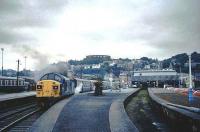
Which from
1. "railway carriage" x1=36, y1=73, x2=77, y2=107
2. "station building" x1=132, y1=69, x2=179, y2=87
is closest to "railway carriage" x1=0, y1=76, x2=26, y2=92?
"railway carriage" x1=36, y1=73, x2=77, y2=107

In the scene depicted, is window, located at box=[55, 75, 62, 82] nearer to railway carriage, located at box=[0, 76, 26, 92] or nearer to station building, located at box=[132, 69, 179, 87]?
railway carriage, located at box=[0, 76, 26, 92]

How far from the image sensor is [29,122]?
63.3ft

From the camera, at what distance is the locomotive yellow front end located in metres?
26.9

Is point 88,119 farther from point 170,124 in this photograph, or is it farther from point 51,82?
point 51,82

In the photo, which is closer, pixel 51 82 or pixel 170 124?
pixel 170 124

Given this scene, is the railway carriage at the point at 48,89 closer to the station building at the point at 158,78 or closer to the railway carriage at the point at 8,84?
the railway carriage at the point at 8,84

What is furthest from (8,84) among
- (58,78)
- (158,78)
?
(158,78)

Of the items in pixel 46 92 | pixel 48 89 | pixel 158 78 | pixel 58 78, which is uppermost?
pixel 58 78

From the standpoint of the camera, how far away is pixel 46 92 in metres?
27.1

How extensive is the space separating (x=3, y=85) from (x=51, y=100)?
37.1 metres

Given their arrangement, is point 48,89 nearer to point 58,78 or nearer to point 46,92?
point 46,92

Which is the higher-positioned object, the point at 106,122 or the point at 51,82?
the point at 51,82

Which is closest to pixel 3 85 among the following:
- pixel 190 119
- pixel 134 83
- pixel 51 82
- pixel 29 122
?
pixel 51 82

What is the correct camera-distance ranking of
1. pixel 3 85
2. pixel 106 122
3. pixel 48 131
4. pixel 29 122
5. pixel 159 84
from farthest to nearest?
pixel 159 84
pixel 3 85
pixel 29 122
pixel 106 122
pixel 48 131
